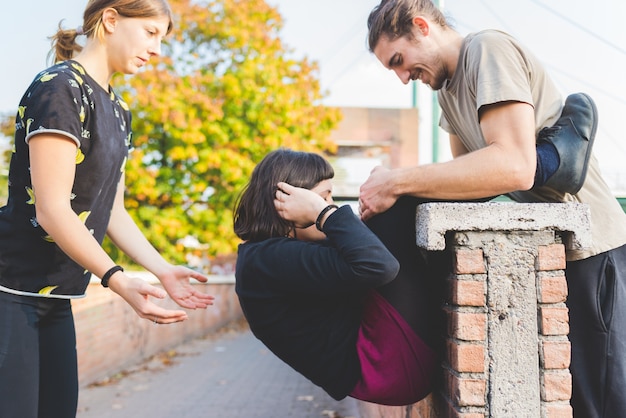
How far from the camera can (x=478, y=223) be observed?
75.1 inches

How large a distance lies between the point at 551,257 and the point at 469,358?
43 centimetres

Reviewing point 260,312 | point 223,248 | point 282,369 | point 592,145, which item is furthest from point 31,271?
point 223,248

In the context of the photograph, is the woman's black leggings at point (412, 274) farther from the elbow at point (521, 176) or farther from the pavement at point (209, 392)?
the pavement at point (209, 392)

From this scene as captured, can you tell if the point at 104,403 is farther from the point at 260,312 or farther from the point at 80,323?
the point at 260,312

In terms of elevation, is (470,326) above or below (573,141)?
below

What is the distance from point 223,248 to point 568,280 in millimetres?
12732

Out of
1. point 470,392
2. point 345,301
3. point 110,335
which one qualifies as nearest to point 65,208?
point 345,301

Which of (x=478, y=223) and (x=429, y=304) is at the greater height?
(x=478, y=223)

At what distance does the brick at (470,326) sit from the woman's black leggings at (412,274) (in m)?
0.16

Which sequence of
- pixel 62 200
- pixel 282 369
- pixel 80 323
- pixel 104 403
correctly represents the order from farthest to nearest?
pixel 282 369, pixel 80 323, pixel 104 403, pixel 62 200

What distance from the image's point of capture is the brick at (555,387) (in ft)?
6.23

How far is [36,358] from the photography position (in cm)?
188

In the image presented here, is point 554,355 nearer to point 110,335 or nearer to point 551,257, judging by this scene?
point 551,257

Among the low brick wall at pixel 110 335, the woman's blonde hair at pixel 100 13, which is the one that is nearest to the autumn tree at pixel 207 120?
the low brick wall at pixel 110 335
